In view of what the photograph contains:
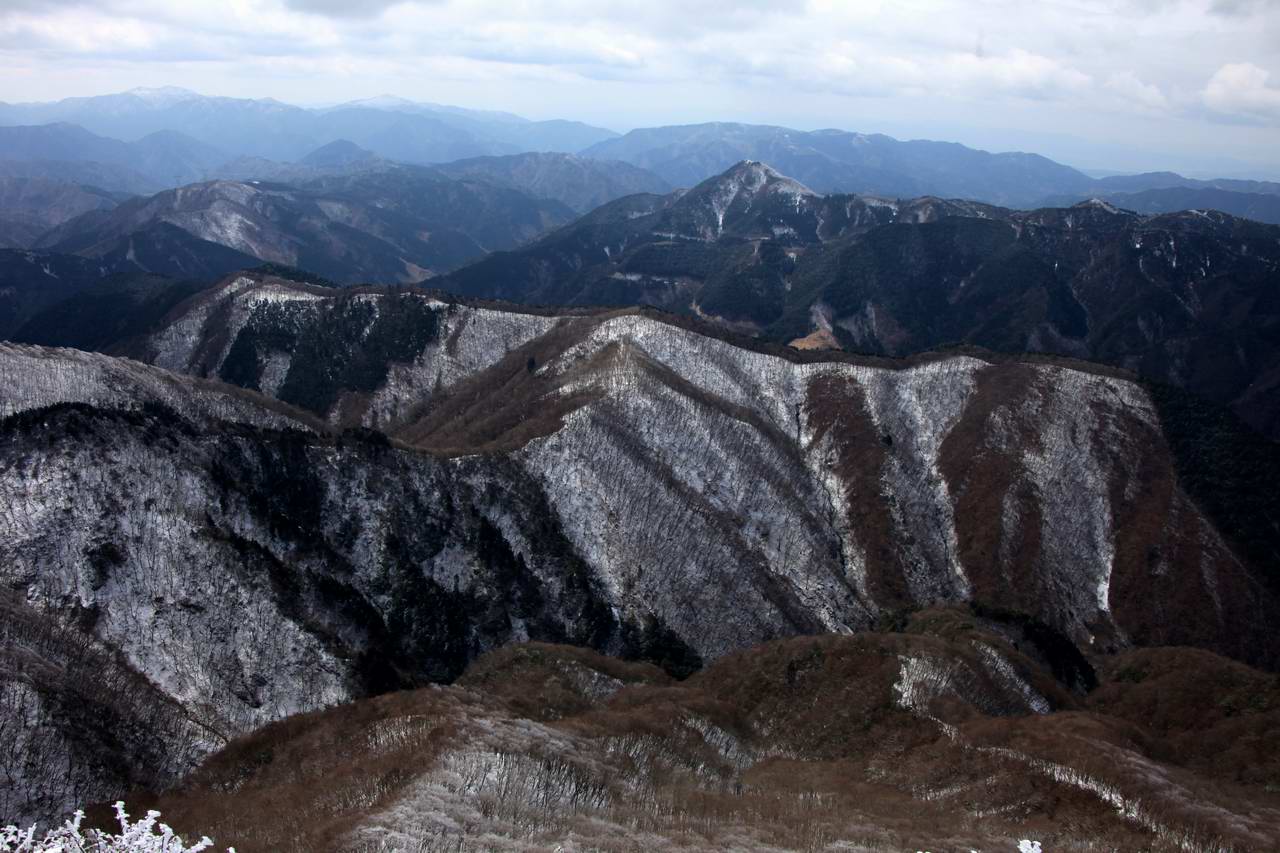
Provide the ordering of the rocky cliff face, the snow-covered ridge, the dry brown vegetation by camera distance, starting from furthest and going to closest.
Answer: the snow-covered ridge < the rocky cliff face < the dry brown vegetation

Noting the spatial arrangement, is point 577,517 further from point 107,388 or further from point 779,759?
point 107,388

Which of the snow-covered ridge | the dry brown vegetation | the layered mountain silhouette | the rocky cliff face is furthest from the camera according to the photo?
the snow-covered ridge

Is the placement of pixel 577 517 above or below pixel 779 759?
above

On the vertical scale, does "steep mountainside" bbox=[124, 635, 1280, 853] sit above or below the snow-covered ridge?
below

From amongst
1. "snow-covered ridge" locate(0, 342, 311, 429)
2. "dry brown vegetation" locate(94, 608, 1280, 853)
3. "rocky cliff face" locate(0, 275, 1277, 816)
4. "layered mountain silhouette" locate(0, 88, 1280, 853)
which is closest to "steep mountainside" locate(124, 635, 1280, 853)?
"dry brown vegetation" locate(94, 608, 1280, 853)

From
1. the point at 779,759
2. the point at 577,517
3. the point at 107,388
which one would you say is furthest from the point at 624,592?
the point at 107,388

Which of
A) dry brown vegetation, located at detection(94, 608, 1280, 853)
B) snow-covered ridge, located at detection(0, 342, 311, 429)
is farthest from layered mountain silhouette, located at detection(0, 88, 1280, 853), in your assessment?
snow-covered ridge, located at detection(0, 342, 311, 429)

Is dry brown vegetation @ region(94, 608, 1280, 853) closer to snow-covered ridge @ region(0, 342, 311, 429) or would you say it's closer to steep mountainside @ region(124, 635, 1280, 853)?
steep mountainside @ region(124, 635, 1280, 853)

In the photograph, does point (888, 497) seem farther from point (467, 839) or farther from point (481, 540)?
point (467, 839)

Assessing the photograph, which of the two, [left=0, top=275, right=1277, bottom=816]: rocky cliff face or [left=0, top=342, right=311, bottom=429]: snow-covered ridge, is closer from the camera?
[left=0, top=275, right=1277, bottom=816]: rocky cliff face
